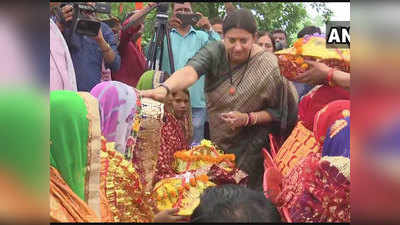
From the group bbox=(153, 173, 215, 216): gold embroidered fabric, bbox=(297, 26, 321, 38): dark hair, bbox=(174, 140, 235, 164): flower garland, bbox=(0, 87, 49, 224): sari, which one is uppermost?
bbox=(297, 26, 321, 38): dark hair

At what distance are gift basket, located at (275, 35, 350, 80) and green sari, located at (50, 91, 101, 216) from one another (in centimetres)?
49

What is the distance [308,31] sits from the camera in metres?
1.19

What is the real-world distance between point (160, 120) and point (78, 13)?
399 millimetres

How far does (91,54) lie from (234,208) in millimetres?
512

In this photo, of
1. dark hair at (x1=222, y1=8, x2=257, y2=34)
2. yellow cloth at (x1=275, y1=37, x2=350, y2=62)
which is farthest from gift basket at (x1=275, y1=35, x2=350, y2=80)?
dark hair at (x1=222, y1=8, x2=257, y2=34)

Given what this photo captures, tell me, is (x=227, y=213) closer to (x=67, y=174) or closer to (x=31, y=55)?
(x=67, y=174)

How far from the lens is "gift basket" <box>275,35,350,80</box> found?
1.12 meters

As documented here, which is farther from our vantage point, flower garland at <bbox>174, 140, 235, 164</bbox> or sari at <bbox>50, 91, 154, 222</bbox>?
flower garland at <bbox>174, 140, 235, 164</bbox>

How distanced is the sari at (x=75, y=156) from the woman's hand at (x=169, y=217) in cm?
9

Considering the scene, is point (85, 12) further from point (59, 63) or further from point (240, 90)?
point (240, 90)

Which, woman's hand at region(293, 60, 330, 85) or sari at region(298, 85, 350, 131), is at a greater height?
woman's hand at region(293, 60, 330, 85)

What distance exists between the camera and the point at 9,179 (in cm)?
71

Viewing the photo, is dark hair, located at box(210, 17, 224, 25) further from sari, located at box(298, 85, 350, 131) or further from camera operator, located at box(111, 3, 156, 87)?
sari, located at box(298, 85, 350, 131)

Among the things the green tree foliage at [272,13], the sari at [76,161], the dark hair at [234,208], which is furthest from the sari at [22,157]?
the green tree foliage at [272,13]
